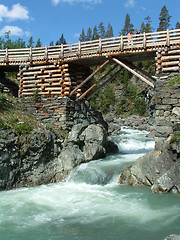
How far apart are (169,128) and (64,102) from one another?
666 centimetres

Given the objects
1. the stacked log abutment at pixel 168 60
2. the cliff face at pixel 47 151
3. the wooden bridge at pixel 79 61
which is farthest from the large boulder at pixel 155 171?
the wooden bridge at pixel 79 61

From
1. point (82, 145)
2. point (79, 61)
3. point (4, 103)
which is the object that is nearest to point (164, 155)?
point (82, 145)

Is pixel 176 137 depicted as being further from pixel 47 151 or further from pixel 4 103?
pixel 4 103

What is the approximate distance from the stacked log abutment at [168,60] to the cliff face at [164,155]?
65 centimetres

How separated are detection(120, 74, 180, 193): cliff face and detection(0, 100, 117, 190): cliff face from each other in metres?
3.51

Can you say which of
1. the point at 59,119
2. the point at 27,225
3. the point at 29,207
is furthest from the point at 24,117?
the point at 27,225

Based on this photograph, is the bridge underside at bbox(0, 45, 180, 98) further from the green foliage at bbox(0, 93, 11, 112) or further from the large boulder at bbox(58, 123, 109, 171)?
the large boulder at bbox(58, 123, 109, 171)

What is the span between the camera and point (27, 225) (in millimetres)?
7352

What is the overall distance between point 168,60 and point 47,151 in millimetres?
8322

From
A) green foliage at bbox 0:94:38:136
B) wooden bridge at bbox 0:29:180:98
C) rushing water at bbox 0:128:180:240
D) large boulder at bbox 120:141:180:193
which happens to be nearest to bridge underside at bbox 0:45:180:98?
wooden bridge at bbox 0:29:180:98

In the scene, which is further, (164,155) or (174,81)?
(174,81)

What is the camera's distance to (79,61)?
15.4 metres

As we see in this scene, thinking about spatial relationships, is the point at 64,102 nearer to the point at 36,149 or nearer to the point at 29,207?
the point at 36,149

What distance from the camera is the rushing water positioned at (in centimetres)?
671
